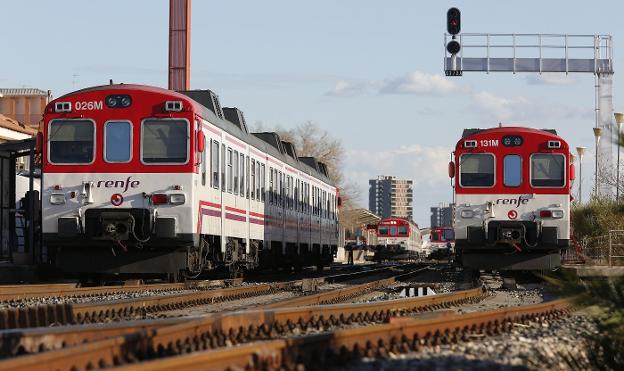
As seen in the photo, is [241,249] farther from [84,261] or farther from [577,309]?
[577,309]

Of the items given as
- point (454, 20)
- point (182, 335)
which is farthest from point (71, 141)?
point (454, 20)

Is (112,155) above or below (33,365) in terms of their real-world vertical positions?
above

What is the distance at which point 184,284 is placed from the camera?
18.9 meters

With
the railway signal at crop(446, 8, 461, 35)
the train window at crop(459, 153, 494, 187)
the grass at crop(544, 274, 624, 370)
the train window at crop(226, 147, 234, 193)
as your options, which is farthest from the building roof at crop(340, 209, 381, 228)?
the grass at crop(544, 274, 624, 370)

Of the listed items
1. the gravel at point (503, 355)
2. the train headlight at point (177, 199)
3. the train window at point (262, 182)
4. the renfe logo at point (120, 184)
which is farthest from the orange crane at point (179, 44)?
the gravel at point (503, 355)

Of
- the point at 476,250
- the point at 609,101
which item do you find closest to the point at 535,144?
the point at 476,250

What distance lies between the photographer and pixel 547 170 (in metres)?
22.0

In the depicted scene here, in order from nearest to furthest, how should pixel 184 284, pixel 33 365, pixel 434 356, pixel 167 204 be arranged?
pixel 33 365 < pixel 434 356 < pixel 167 204 < pixel 184 284

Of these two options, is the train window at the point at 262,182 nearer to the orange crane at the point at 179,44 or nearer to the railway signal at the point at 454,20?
the railway signal at the point at 454,20

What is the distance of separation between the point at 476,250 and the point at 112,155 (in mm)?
7917

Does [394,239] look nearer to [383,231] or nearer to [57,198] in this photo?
[383,231]

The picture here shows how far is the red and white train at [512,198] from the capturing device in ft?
70.6

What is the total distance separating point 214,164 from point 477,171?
5.84 metres

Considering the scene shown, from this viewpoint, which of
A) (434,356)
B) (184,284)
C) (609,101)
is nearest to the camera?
(434,356)
